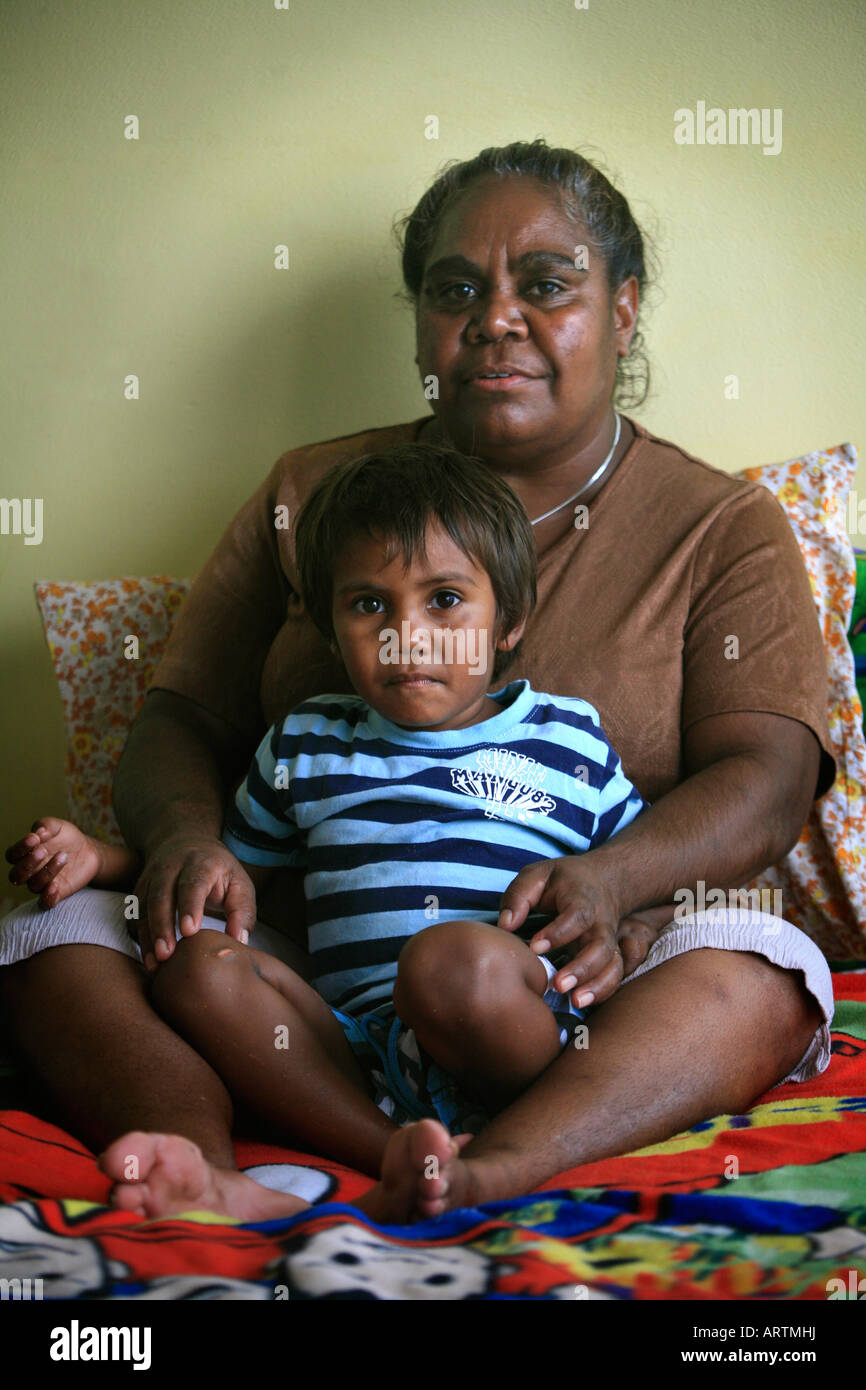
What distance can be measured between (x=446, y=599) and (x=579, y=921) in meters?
0.35

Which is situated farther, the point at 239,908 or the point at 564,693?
the point at 564,693

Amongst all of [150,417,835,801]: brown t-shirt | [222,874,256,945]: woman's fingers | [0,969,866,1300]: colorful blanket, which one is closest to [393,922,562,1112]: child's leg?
[0,969,866,1300]: colorful blanket

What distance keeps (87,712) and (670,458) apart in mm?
913

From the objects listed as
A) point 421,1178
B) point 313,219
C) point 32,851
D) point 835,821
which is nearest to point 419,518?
point 32,851

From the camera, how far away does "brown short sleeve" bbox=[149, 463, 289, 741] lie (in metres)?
1.56

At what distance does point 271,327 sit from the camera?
202cm

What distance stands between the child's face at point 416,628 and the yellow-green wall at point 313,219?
0.88m

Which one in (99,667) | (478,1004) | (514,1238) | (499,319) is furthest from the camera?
(99,667)

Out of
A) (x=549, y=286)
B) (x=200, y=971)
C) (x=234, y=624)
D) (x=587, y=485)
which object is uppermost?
(x=549, y=286)

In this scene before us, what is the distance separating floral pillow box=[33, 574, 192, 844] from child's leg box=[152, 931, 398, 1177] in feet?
2.48

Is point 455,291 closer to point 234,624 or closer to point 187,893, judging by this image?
point 234,624

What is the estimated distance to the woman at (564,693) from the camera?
1.00 meters

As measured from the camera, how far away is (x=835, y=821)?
1590 millimetres
